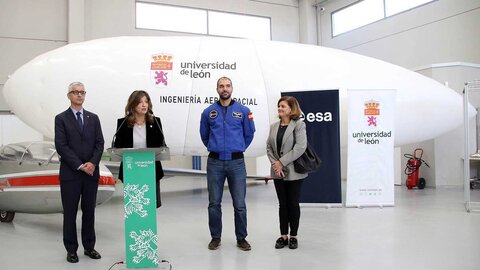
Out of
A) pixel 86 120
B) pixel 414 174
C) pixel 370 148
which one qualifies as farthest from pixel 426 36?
pixel 86 120

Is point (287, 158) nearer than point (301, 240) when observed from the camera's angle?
Yes

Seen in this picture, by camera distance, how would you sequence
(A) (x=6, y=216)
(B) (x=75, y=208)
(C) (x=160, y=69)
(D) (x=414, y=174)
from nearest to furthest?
(B) (x=75, y=208) < (A) (x=6, y=216) < (C) (x=160, y=69) < (D) (x=414, y=174)

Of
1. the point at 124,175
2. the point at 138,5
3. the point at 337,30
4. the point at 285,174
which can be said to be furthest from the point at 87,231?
the point at 337,30

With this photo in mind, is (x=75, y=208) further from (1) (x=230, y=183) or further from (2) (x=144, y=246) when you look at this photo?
(1) (x=230, y=183)

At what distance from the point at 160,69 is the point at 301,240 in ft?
11.8

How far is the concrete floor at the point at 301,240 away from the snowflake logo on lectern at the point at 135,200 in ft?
1.87

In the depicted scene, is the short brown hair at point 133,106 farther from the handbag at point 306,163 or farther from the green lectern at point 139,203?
the handbag at point 306,163

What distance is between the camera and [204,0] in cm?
1469

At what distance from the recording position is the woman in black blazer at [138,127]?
3695mm

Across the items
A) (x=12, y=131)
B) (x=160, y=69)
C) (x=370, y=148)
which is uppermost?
(x=160, y=69)

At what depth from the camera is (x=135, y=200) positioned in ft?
11.7

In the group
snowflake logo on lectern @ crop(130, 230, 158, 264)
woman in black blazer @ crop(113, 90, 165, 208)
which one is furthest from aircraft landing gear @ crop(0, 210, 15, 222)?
snowflake logo on lectern @ crop(130, 230, 158, 264)

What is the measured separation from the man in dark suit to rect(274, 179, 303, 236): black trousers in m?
1.85

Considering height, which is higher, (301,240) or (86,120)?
(86,120)
